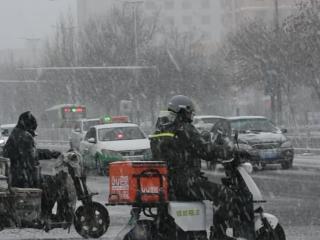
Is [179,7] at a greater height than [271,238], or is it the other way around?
[179,7]

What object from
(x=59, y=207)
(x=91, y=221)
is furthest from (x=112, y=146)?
(x=59, y=207)

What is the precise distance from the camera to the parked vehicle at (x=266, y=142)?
2672 centimetres

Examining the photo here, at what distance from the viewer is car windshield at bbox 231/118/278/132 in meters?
27.7

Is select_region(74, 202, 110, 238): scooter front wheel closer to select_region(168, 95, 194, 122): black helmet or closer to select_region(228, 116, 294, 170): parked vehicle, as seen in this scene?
select_region(168, 95, 194, 122): black helmet

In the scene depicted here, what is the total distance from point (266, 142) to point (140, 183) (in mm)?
18444

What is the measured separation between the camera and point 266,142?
26.9 metres

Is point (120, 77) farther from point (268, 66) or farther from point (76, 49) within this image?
point (268, 66)

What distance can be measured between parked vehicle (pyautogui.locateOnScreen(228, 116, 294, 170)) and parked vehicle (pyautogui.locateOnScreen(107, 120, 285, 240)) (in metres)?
17.6

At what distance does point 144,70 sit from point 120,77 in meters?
3.49

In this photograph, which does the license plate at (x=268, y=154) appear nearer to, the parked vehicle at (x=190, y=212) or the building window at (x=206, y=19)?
the parked vehicle at (x=190, y=212)

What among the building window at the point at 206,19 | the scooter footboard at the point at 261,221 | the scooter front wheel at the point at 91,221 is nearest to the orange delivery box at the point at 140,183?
the scooter footboard at the point at 261,221

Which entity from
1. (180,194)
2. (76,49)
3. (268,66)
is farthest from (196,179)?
(76,49)

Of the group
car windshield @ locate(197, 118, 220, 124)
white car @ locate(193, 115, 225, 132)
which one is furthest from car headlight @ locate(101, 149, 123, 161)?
car windshield @ locate(197, 118, 220, 124)

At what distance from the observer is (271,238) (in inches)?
344
